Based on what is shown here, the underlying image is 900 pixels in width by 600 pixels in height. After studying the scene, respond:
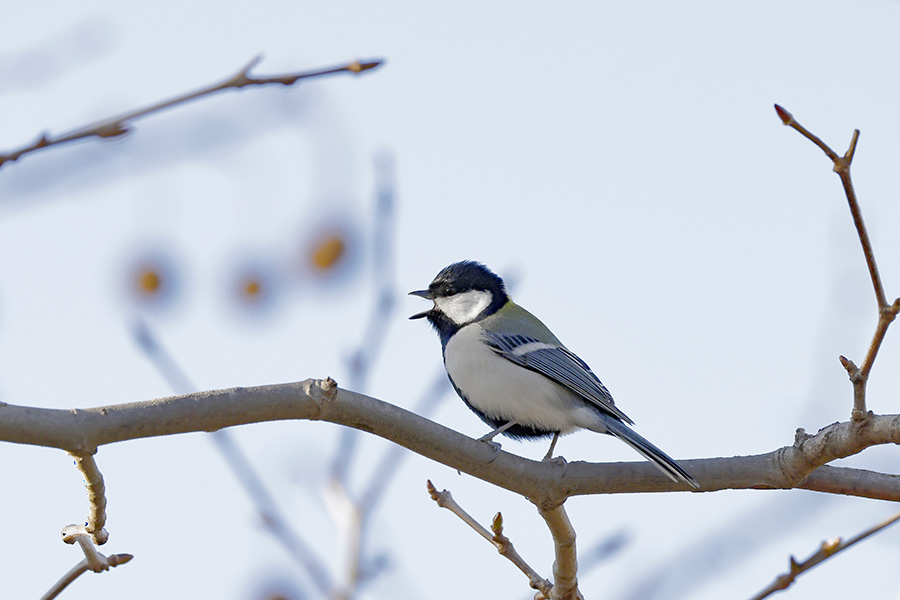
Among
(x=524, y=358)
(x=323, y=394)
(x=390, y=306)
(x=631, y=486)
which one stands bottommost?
(x=631, y=486)

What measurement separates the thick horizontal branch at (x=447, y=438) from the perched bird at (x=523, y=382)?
0.85 metres

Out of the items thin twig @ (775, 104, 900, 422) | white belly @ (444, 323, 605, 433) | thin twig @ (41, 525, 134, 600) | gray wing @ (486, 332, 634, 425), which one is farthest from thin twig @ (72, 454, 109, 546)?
gray wing @ (486, 332, 634, 425)

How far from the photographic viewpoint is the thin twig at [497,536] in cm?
313

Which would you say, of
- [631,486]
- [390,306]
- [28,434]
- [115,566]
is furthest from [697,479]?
[28,434]

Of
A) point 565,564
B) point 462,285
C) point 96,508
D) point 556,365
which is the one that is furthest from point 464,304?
point 96,508

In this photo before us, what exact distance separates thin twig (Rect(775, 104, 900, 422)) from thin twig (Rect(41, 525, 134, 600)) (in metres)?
1.81

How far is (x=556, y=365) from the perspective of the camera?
15.7ft

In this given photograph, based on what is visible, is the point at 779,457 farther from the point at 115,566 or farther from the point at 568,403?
the point at 115,566

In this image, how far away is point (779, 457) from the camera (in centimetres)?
307

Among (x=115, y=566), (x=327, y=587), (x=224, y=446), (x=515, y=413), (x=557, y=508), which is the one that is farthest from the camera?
(x=515, y=413)

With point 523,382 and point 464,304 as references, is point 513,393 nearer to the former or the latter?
point 523,382

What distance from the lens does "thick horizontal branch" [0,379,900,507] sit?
7.43ft

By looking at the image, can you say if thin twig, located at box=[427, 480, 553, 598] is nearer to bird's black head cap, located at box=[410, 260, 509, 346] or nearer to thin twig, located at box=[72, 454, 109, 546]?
thin twig, located at box=[72, 454, 109, 546]

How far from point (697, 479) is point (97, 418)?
199cm
